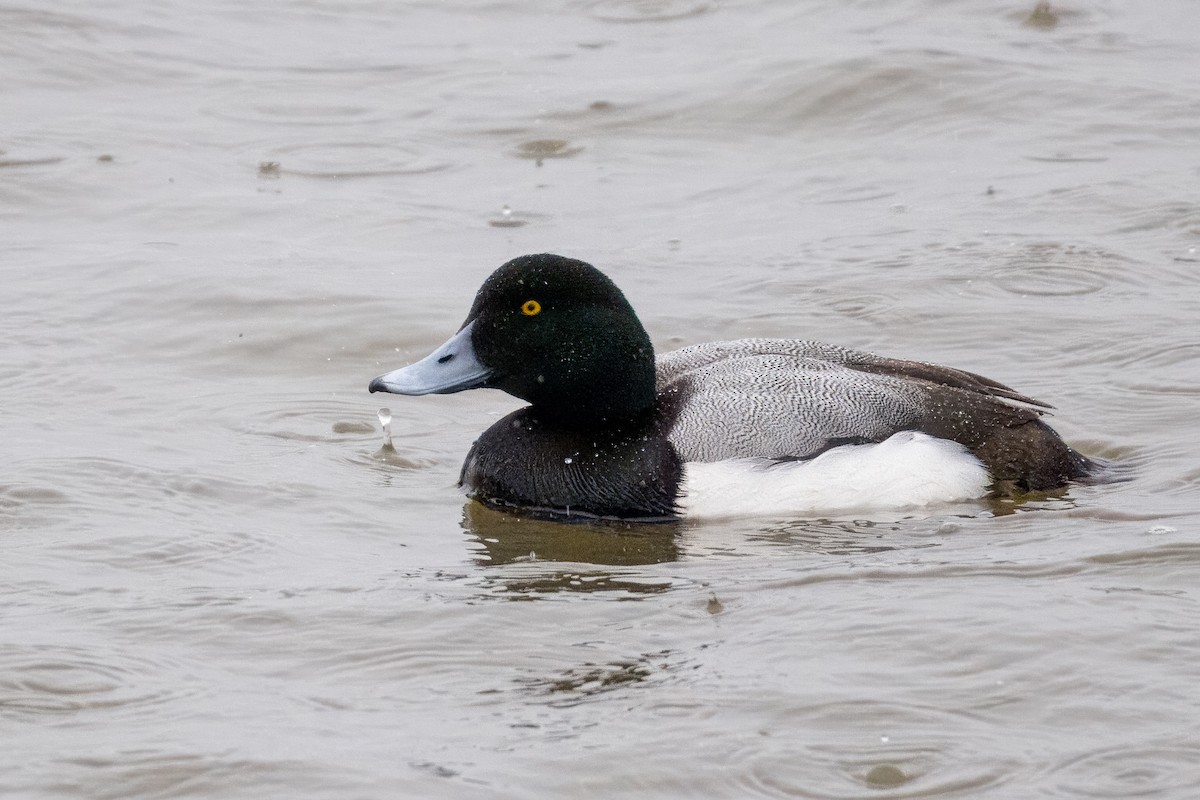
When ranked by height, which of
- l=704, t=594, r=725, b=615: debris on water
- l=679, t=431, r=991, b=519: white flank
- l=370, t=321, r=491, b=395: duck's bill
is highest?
l=370, t=321, r=491, b=395: duck's bill

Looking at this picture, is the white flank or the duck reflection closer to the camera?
the duck reflection

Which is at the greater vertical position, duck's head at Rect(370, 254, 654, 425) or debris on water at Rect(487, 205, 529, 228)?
debris on water at Rect(487, 205, 529, 228)

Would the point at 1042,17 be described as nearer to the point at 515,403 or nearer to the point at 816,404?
the point at 515,403

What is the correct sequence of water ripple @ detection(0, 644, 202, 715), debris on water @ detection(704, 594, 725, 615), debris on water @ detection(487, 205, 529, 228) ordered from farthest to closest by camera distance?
debris on water @ detection(487, 205, 529, 228)
debris on water @ detection(704, 594, 725, 615)
water ripple @ detection(0, 644, 202, 715)

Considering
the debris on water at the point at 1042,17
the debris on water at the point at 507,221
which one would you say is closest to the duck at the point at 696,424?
the debris on water at the point at 507,221

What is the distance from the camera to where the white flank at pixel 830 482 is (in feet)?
22.0

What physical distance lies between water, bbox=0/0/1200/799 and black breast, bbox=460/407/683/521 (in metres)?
0.15

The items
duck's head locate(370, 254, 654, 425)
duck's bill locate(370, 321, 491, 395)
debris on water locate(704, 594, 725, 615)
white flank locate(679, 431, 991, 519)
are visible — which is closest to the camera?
debris on water locate(704, 594, 725, 615)

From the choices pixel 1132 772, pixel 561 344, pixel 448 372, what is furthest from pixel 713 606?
pixel 448 372

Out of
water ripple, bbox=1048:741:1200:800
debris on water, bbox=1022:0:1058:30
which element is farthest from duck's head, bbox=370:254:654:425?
debris on water, bbox=1022:0:1058:30

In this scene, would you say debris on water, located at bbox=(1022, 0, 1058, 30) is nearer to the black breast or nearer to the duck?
the duck

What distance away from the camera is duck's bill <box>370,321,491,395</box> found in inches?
282

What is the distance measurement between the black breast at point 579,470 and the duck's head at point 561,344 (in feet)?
0.28

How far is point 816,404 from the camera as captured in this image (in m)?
6.88
